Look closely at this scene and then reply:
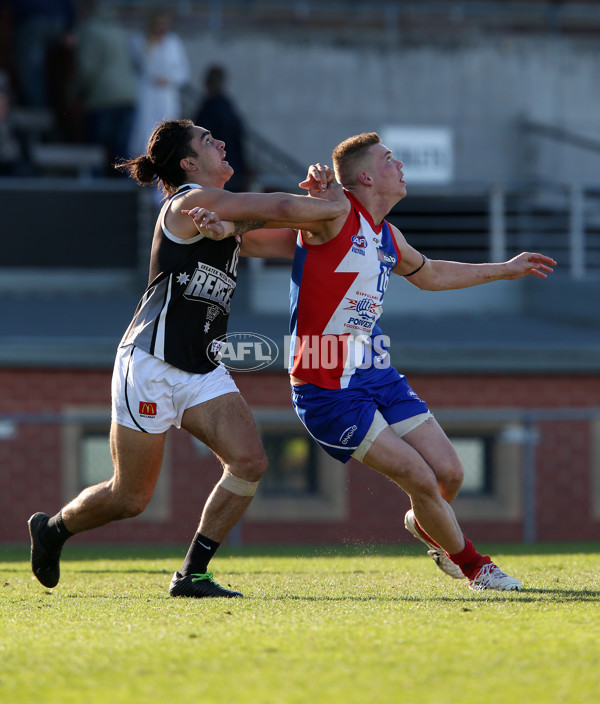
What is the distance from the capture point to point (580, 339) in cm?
1310

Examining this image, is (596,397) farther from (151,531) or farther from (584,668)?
(584,668)

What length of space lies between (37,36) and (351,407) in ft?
38.9

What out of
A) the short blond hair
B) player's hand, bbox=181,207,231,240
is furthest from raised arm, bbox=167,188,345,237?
the short blond hair

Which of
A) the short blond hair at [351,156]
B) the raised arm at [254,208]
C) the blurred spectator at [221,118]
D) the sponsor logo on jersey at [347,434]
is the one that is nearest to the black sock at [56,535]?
the sponsor logo on jersey at [347,434]

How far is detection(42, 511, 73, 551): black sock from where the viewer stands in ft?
19.7

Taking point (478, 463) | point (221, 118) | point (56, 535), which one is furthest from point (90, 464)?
point (56, 535)

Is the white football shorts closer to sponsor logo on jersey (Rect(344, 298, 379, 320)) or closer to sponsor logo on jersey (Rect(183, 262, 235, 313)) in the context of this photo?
sponsor logo on jersey (Rect(183, 262, 235, 313))

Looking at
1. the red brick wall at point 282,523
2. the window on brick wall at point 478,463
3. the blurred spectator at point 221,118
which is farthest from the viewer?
the blurred spectator at point 221,118

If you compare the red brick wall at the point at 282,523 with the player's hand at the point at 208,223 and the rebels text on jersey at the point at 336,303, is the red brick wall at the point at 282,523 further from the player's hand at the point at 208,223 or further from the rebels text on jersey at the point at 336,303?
the player's hand at the point at 208,223

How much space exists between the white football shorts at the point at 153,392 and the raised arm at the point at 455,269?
1315 millimetres

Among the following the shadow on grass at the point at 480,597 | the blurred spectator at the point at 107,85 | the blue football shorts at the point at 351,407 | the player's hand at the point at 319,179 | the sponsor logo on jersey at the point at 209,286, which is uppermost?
the blurred spectator at the point at 107,85

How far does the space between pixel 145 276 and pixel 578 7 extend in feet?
31.6

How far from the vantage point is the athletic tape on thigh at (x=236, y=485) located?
5.77 m

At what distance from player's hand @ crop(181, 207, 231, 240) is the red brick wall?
6.01m
